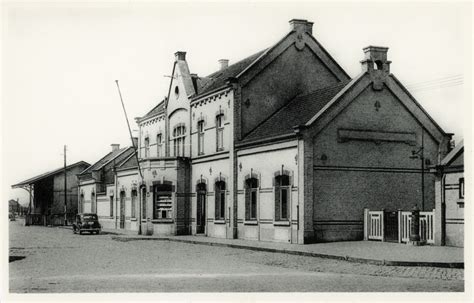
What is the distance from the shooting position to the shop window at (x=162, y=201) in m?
37.6

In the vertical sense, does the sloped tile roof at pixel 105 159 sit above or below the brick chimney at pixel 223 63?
below

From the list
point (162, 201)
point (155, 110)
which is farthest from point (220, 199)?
point (155, 110)

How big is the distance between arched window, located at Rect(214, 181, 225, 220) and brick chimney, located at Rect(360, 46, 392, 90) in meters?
9.94

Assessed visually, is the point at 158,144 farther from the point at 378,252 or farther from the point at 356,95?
the point at 378,252

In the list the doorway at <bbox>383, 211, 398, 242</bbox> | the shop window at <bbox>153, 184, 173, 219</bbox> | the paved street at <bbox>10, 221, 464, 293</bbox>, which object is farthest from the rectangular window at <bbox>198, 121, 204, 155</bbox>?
the paved street at <bbox>10, 221, 464, 293</bbox>

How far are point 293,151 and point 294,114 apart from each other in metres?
3.37

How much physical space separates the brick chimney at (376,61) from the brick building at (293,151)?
0.04m

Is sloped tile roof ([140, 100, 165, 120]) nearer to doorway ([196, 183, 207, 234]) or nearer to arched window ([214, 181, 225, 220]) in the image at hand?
doorway ([196, 183, 207, 234])

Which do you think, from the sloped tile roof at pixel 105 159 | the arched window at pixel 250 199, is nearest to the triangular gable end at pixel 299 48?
the arched window at pixel 250 199

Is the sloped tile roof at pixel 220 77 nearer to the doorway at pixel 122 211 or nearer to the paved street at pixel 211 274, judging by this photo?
the doorway at pixel 122 211

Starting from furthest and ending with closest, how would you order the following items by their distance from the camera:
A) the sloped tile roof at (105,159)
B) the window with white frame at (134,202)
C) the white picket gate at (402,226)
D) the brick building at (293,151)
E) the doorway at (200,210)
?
1. the sloped tile roof at (105,159)
2. the window with white frame at (134,202)
3. the doorway at (200,210)
4. the brick building at (293,151)
5. the white picket gate at (402,226)

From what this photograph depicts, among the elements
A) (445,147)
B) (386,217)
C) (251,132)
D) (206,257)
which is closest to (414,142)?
(445,147)

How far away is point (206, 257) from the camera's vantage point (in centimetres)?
2186

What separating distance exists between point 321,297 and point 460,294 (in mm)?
2950
